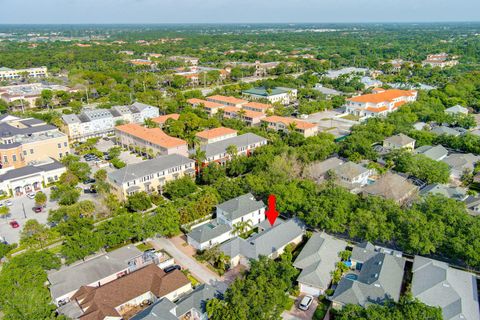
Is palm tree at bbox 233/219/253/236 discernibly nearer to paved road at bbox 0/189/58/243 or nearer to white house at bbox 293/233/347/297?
white house at bbox 293/233/347/297

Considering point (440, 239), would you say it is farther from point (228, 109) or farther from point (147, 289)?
point (228, 109)

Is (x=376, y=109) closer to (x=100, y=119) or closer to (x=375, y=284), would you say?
(x=100, y=119)

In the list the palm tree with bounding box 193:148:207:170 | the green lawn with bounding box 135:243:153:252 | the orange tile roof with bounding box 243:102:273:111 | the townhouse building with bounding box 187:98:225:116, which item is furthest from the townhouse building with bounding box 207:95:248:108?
the green lawn with bounding box 135:243:153:252

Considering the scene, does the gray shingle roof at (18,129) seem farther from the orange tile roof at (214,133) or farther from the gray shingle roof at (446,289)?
the gray shingle roof at (446,289)

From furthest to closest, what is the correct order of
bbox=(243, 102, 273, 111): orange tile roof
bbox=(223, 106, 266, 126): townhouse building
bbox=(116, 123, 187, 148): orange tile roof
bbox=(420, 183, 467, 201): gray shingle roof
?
bbox=(243, 102, 273, 111): orange tile roof → bbox=(223, 106, 266, 126): townhouse building → bbox=(116, 123, 187, 148): orange tile roof → bbox=(420, 183, 467, 201): gray shingle roof

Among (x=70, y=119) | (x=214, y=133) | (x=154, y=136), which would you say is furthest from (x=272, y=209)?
(x=70, y=119)

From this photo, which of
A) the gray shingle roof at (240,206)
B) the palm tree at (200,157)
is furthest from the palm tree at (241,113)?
the gray shingle roof at (240,206)
